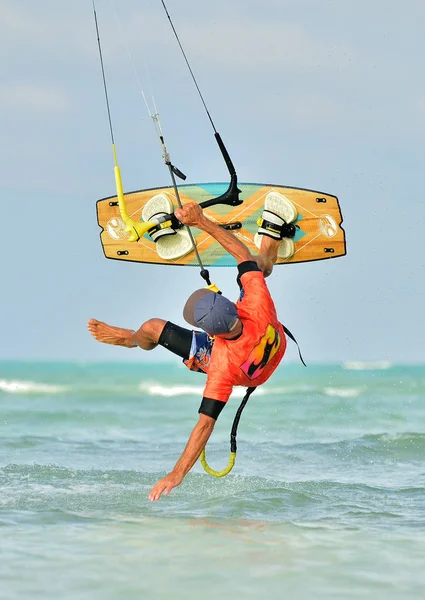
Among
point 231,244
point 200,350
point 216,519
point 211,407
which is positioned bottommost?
point 216,519

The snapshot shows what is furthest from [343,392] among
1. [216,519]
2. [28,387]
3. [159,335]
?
[159,335]

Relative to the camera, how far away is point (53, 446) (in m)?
11.0

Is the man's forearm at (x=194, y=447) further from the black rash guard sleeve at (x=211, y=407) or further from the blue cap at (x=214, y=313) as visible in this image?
the blue cap at (x=214, y=313)

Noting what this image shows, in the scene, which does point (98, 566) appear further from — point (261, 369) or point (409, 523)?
point (409, 523)

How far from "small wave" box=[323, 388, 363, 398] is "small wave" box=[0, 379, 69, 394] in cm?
661

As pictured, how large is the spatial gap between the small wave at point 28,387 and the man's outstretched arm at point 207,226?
708 inches

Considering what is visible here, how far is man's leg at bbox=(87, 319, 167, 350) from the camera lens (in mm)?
5641

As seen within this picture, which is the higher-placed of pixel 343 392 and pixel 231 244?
pixel 231 244

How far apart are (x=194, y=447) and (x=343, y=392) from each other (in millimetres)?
17525

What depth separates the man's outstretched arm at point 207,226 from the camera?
5438 millimetres

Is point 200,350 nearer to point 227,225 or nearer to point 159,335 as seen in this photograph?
point 159,335

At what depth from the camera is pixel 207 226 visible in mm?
5531

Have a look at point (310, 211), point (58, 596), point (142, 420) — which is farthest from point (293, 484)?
point (142, 420)

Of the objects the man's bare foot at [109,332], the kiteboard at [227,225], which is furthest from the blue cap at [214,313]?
the kiteboard at [227,225]
